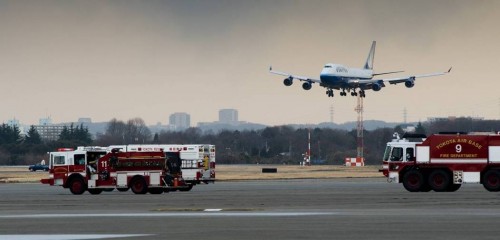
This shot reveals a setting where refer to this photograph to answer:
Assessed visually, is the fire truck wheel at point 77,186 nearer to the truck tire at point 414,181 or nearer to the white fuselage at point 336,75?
the truck tire at point 414,181

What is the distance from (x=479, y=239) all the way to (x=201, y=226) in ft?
27.3

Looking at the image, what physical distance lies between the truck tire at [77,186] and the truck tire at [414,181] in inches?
690

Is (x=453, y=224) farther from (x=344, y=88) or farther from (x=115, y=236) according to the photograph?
(x=344, y=88)

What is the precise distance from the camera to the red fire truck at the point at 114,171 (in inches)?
2371

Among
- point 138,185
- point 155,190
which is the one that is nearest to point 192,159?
point 155,190

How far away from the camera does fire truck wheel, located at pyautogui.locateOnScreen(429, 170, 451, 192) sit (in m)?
60.1

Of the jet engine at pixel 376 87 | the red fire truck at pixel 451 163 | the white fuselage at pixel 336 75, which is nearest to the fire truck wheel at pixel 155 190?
the red fire truck at pixel 451 163

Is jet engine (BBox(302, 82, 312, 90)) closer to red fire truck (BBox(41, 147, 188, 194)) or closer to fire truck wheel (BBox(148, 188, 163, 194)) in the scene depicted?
red fire truck (BBox(41, 147, 188, 194))

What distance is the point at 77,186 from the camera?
6216cm

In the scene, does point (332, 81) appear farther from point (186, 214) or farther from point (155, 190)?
point (186, 214)

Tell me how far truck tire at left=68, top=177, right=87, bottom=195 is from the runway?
12.7 metres

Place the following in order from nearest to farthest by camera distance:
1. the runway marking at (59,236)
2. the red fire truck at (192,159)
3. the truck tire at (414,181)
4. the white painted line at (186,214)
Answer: the runway marking at (59,236)
the white painted line at (186,214)
the truck tire at (414,181)
the red fire truck at (192,159)

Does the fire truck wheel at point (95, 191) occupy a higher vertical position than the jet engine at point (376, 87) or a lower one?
lower

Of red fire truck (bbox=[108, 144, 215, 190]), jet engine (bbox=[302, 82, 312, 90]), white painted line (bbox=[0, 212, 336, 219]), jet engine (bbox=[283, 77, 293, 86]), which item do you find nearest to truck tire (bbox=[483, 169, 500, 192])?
red fire truck (bbox=[108, 144, 215, 190])
